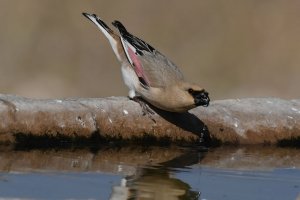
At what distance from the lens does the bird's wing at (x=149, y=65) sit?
1266cm

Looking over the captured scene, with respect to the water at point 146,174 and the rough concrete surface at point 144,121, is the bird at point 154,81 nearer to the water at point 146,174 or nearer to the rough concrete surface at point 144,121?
the rough concrete surface at point 144,121

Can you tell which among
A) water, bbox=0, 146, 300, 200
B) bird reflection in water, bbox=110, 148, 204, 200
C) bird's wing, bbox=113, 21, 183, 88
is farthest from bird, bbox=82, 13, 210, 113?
bird reflection in water, bbox=110, 148, 204, 200

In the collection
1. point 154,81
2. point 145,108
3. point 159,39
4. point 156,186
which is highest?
point 159,39

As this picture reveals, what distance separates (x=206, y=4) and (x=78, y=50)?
402 centimetres

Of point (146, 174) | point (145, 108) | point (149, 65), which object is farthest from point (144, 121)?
point (146, 174)

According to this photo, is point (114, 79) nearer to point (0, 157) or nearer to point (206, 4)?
point (206, 4)

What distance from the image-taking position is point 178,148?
12.0 metres

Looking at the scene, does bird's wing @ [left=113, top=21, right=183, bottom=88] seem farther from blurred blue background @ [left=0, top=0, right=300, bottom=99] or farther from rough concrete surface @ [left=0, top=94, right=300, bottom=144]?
blurred blue background @ [left=0, top=0, right=300, bottom=99]

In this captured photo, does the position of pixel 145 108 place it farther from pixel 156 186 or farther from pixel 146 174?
pixel 156 186

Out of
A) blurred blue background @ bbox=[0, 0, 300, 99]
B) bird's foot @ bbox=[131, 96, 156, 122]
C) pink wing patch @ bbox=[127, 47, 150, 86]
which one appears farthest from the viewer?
blurred blue background @ bbox=[0, 0, 300, 99]

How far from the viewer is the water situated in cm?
963

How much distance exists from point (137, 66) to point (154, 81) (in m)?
0.51

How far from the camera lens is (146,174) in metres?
10.4

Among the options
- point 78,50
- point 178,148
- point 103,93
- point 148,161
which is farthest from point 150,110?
Result: point 78,50
